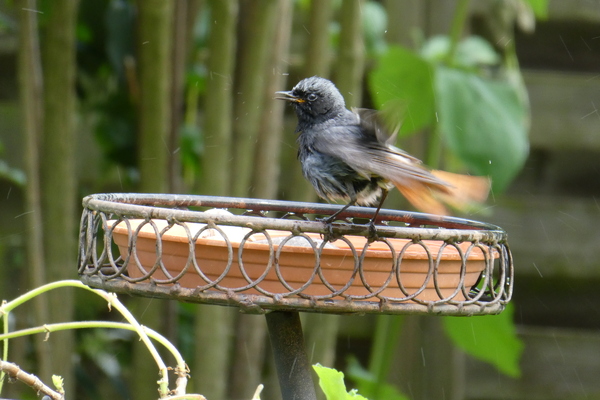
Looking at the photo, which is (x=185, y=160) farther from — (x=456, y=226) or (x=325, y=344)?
(x=456, y=226)

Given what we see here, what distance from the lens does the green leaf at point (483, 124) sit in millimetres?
2328

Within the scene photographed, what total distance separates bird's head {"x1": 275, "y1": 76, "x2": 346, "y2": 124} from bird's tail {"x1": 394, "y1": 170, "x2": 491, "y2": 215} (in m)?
0.45

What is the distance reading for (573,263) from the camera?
320 cm

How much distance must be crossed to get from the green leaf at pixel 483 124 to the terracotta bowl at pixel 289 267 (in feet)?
4.02

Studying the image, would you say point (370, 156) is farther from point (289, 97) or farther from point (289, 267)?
point (289, 97)

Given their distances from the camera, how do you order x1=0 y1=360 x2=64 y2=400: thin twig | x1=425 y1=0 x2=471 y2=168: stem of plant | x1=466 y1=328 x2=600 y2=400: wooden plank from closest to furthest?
x1=0 y1=360 x2=64 y2=400: thin twig
x1=425 y1=0 x2=471 y2=168: stem of plant
x1=466 y1=328 x2=600 y2=400: wooden plank

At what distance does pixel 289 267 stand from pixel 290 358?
295mm

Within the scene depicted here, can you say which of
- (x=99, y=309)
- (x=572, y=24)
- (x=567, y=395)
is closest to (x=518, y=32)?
(x=572, y=24)

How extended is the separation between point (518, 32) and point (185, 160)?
1707 mm

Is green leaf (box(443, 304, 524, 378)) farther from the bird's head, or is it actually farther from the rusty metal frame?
the rusty metal frame

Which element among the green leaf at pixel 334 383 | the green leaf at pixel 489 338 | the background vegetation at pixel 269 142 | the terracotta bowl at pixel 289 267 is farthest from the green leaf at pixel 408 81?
the green leaf at pixel 334 383

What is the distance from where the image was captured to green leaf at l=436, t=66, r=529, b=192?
2.33 m

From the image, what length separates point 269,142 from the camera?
8.22ft

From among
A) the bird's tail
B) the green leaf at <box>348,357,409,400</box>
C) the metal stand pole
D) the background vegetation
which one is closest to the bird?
the bird's tail
